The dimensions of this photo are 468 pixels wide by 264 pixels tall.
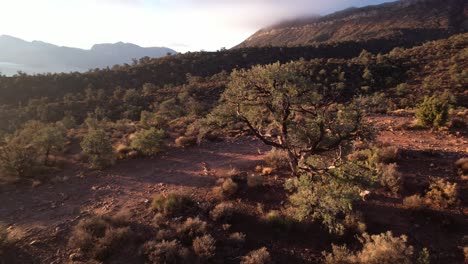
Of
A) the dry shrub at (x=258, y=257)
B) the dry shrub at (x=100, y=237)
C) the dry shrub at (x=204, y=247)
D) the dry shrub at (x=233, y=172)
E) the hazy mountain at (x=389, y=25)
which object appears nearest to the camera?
the dry shrub at (x=258, y=257)

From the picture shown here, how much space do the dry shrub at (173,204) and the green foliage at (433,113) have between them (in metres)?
15.4

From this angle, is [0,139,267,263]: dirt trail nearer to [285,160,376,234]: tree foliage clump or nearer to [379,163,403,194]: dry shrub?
[285,160,376,234]: tree foliage clump

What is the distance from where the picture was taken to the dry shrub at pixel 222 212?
9633 mm

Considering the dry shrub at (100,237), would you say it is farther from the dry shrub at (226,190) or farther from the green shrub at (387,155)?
the green shrub at (387,155)

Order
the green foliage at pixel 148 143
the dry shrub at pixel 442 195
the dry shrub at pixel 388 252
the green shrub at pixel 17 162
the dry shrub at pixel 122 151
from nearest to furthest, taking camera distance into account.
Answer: the dry shrub at pixel 388 252 → the dry shrub at pixel 442 195 → the green shrub at pixel 17 162 → the dry shrub at pixel 122 151 → the green foliage at pixel 148 143

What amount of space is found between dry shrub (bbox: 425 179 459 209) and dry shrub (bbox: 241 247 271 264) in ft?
20.6

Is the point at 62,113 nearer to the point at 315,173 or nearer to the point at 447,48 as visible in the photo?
the point at 315,173

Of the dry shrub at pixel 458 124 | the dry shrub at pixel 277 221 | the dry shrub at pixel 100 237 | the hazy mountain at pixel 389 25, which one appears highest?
the hazy mountain at pixel 389 25

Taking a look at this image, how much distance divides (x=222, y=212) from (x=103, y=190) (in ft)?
20.8

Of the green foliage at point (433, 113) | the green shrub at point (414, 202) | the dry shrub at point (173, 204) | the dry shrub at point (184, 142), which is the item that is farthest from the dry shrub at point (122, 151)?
the green foliage at point (433, 113)

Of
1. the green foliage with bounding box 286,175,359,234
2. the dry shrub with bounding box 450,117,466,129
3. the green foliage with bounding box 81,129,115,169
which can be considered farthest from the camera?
the dry shrub with bounding box 450,117,466,129

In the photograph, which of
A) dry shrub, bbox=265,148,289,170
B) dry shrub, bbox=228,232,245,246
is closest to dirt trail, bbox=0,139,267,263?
dry shrub, bbox=265,148,289,170

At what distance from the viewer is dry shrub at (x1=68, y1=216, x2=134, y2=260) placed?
26.8ft

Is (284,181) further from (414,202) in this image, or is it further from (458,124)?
(458,124)
